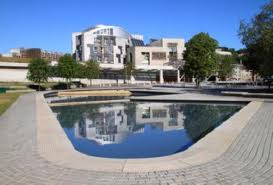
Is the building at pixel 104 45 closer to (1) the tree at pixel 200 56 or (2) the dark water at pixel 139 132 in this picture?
(1) the tree at pixel 200 56

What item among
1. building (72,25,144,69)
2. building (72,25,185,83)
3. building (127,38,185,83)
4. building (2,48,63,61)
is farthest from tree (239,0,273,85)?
building (2,48,63,61)

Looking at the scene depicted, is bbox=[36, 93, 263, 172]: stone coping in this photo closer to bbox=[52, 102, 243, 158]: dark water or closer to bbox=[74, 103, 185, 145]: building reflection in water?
bbox=[52, 102, 243, 158]: dark water

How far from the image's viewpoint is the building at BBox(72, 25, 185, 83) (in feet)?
339

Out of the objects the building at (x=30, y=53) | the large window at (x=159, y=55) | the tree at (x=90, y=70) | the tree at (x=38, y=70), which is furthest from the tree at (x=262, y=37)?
the building at (x=30, y=53)

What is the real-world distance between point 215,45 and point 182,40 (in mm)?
68502

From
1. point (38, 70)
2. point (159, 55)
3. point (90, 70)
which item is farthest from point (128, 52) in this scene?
point (38, 70)

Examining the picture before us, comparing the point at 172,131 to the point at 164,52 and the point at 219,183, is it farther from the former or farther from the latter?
the point at 164,52

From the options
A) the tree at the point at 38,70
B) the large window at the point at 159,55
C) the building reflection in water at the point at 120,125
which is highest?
the large window at the point at 159,55

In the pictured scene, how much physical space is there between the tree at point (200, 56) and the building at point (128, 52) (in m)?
48.6

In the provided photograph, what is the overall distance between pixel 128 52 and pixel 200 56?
77.5m

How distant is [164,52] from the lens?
379 ft

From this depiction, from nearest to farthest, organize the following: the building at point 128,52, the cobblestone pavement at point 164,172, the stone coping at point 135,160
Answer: the cobblestone pavement at point 164,172, the stone coping at point 135,160, the building at point 128,52

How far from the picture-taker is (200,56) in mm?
49156

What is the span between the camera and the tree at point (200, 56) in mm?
49062
